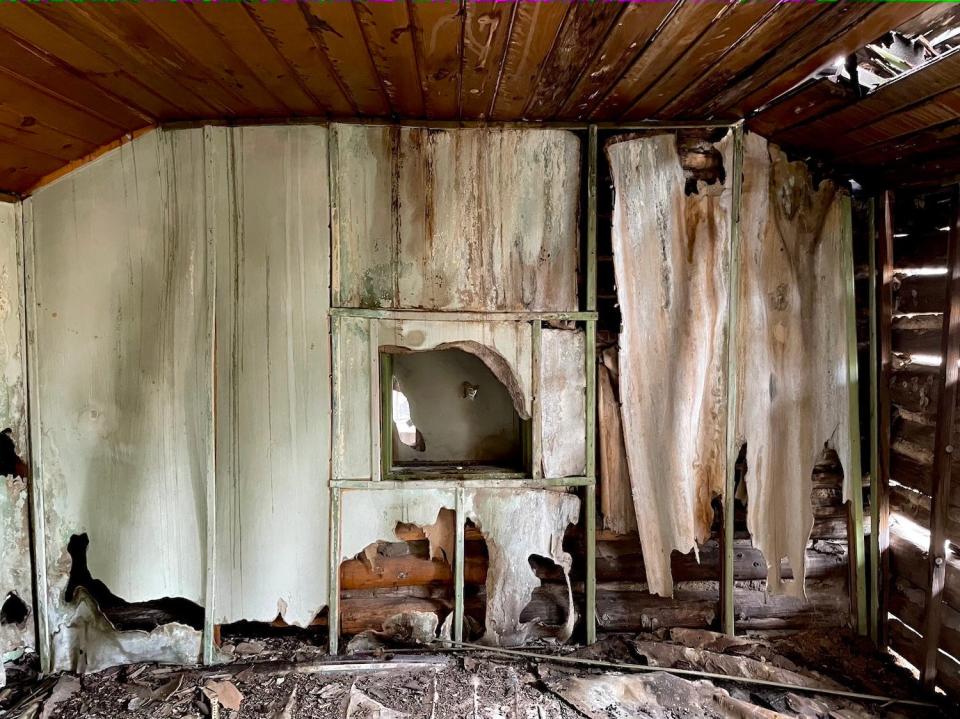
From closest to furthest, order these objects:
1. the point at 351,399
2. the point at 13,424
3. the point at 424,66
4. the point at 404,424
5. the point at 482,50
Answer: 1. the point at 482,50
2. the point at 424,66
3. the point at 13,424
4. the point at 351,399
5. the point at 404,424

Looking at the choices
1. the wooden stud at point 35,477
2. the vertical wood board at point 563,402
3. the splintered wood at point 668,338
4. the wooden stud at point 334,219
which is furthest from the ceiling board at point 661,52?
the wooden stud at point 35,477

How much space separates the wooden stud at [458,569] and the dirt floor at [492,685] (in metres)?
0.11

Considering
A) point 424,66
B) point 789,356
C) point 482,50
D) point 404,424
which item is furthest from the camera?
point 404,424

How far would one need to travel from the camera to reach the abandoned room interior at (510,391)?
2320 mm

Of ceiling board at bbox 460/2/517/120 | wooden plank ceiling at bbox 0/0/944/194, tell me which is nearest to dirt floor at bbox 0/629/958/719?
wooden plank ceiling at bbox 0/0/944/194

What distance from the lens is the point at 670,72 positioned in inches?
77.6

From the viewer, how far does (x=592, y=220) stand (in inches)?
98.1

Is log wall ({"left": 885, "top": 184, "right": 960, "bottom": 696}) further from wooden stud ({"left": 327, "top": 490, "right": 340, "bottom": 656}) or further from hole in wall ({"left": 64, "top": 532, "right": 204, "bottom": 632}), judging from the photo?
hole in wall ({"left": 64, "top": 532, "right": 204, "bottom": 632})

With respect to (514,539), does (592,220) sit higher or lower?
higher

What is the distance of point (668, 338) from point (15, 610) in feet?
10.5

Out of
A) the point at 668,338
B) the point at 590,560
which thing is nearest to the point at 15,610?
the point at 590,560

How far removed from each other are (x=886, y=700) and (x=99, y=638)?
135 inches

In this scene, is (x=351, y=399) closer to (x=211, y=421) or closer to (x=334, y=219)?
(x=211, y=421)

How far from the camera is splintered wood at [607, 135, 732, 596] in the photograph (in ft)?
8.24
